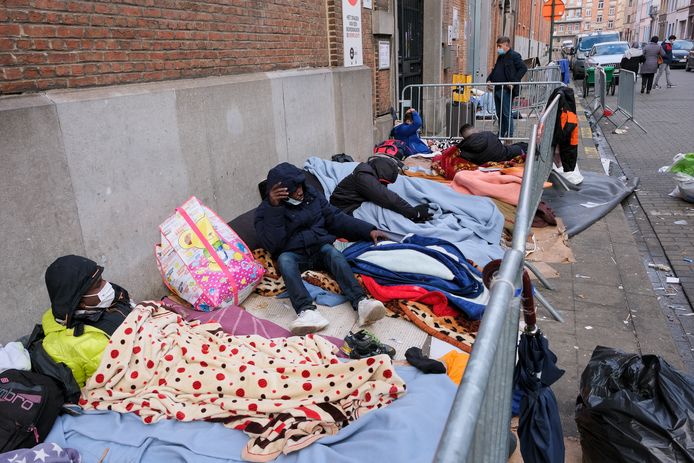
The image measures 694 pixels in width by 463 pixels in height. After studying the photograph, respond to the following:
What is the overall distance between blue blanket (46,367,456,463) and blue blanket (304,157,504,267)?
242 centimetres

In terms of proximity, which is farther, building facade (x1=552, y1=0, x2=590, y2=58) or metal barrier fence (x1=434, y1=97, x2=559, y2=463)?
building facade (x1=552, y1=0, x2=590, y2=58)

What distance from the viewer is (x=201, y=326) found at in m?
3.51

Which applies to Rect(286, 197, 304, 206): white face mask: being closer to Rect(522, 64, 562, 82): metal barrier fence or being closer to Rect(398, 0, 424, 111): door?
Rect(398, 0, 424, 111): door

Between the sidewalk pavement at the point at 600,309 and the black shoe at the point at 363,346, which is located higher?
the black shoe at the point at 363,346

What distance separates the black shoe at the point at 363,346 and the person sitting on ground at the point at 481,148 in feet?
14.9

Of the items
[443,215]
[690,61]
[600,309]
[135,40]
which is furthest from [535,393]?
[690,61]

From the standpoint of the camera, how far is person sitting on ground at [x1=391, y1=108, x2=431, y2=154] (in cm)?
934

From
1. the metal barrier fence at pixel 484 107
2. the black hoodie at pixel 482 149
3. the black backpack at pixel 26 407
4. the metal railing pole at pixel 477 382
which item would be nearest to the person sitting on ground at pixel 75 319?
the black backpack at pixel 26 407

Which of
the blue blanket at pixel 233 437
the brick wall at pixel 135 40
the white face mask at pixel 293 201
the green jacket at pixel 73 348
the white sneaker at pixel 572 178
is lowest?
the blue blanket at pixel 233 437

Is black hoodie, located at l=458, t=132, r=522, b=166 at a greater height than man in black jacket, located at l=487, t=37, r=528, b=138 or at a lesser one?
lesser

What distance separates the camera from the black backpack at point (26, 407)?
8.00ft

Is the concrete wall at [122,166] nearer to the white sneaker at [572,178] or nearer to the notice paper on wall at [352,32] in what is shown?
the notice paper on wall at [352,32]

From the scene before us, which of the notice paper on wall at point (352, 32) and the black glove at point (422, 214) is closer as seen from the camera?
the black glove at point (422, 214)

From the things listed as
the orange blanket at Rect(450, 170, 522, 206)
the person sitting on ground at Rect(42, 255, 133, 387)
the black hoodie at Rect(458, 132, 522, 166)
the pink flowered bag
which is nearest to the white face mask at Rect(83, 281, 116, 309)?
the person sitting on ground at Rect(42, 255, 133, 387)
